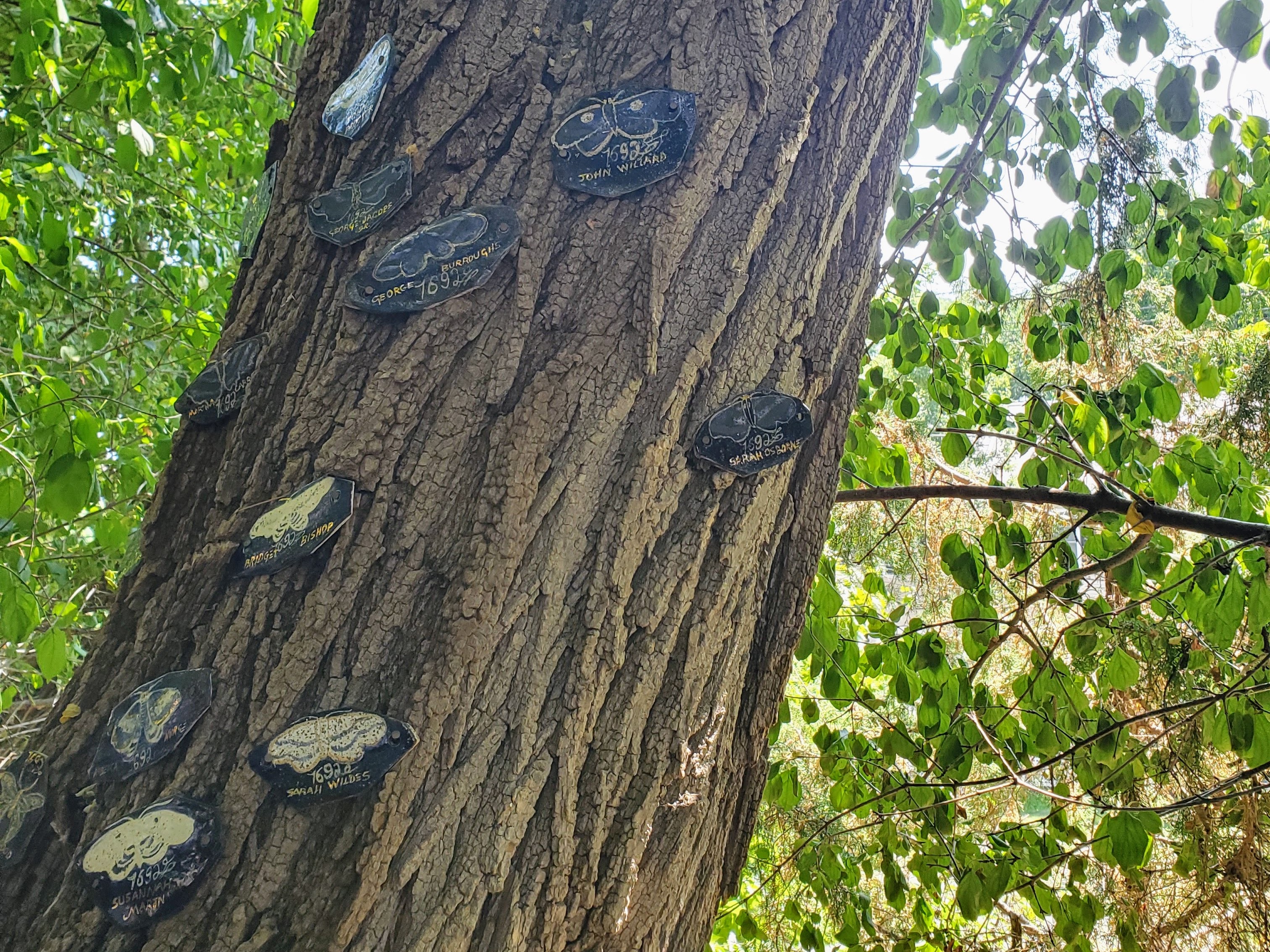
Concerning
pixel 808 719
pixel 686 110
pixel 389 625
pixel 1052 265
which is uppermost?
pixel 1052 265

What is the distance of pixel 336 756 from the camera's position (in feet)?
2.26

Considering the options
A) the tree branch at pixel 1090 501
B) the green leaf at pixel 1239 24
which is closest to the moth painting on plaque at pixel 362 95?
the tree branch at pixel 1090 501

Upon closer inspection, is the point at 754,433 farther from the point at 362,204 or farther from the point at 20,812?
the point at 20,812

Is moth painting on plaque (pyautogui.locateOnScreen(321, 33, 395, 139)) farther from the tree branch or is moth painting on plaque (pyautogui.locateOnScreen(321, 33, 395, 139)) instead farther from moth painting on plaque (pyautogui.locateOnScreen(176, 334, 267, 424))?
the tree branch

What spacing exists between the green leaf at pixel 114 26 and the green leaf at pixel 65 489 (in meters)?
0.72

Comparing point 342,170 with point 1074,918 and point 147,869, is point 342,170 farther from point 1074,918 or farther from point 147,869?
point 1074,918

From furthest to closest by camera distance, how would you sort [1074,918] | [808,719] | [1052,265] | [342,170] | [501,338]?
[1052,265]
[808,719]
[1074,918]
[342,170]
[501,338]

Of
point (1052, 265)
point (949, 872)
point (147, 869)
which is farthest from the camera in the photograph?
point (949, 872)

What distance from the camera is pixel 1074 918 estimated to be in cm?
180

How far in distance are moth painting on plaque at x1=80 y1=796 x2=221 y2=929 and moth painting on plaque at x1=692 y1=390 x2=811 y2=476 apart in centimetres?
53

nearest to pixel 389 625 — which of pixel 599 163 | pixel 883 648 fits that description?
pixel 599 163

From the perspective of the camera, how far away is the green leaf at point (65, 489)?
1220 millimetres

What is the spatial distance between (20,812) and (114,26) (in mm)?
1258

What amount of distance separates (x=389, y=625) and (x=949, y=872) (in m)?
2.27
